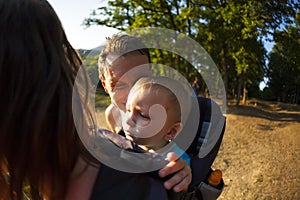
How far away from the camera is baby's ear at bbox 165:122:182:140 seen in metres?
1.59

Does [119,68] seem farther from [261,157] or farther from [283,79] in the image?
[283,79]

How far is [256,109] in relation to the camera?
13641 mm

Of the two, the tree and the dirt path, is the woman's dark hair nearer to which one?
the dirt path

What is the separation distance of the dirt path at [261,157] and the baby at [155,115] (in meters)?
4.73

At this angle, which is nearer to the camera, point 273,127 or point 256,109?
point 273,127

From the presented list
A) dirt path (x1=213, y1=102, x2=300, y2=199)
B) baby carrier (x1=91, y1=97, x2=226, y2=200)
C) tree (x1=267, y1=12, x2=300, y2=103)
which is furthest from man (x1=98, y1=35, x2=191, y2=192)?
tree (x1=267, y1=12, x2=300, y2=103)

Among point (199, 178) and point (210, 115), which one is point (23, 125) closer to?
point (199, 178)

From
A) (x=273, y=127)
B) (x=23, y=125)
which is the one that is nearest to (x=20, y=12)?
(x=23, y=125)

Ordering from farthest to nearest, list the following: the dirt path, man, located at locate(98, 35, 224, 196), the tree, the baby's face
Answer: the tree → the dirt path → man, located at locate(98, 35, 224, 196) → the baby's face

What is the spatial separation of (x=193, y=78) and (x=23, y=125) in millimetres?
17014

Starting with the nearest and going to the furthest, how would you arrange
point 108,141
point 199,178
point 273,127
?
point 108,141
point 199,178
point 273,127

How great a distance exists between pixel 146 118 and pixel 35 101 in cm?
76

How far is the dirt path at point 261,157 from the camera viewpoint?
615cm

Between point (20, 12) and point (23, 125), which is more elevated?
point (20, 12)
